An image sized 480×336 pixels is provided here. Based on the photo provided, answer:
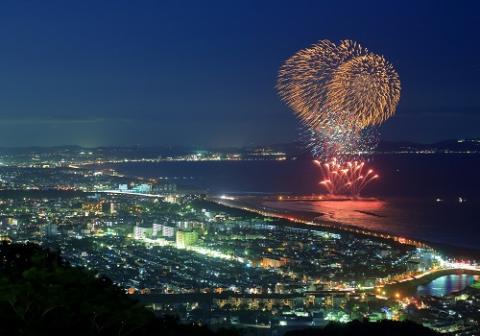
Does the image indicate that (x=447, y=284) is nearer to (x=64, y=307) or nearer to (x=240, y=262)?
(x=240, y=262)

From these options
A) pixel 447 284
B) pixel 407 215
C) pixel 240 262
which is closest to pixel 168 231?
pixel 240 262

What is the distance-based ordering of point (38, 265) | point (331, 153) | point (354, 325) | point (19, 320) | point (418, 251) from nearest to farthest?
point (19, 320), point (38, 265), point (354, 325), point (418, 251), point (331, 153)

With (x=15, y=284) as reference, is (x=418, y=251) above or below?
below

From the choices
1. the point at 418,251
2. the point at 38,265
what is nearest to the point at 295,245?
the point at 418,251

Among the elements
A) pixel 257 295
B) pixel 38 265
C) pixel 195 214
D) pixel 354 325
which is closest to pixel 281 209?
pixel 195 214

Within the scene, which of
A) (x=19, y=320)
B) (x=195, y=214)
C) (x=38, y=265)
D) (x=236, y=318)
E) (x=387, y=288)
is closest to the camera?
(x=19, y=320)

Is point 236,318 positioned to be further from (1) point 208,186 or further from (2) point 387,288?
(1) point 208,186

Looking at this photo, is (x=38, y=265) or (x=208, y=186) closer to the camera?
(x=38, y=265)
